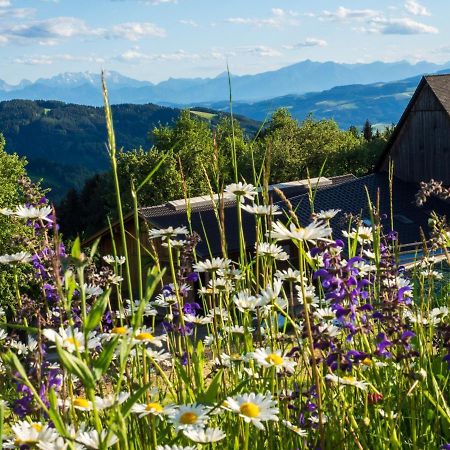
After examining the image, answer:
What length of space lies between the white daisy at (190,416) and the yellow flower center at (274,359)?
35 centimetres

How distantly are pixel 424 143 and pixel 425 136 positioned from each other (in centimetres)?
42

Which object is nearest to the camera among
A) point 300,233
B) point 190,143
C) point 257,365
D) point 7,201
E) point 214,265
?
point 300,233

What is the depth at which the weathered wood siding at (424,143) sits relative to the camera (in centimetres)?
3547

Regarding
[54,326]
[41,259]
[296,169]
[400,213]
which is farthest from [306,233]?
[296,169]

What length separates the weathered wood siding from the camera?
1396 inches

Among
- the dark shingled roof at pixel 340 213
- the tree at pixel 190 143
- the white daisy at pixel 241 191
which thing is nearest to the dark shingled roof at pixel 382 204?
the dark shingled roof at pixel 340 213

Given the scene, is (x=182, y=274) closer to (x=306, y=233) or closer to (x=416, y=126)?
(x=306, y=233)

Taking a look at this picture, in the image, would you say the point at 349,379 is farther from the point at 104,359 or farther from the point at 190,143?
the point at 190,143

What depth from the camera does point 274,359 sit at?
7.56 feet

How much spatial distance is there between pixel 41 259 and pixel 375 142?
2203 inches

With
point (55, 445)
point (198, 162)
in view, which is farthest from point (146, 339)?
point (198, 162)

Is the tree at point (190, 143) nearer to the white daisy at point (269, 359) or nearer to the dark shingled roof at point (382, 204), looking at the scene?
the dark shingled roof at point (382, 204)

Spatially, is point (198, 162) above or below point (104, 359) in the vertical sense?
below

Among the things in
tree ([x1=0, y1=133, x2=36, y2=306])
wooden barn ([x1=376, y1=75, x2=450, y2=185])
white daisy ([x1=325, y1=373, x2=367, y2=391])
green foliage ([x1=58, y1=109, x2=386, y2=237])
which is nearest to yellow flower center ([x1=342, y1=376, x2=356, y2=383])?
white daisy ([x1=325, y1=373, x2=367, y2=391])
